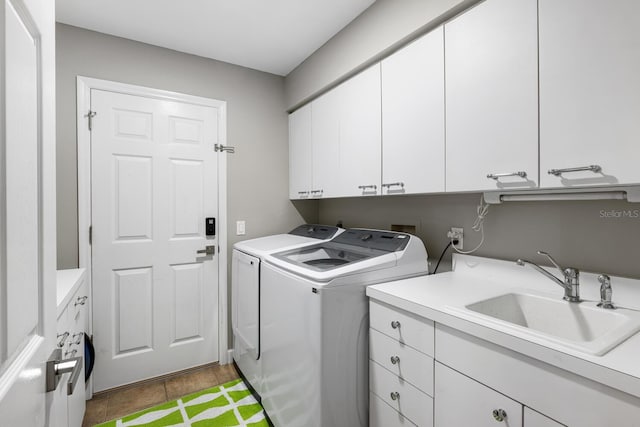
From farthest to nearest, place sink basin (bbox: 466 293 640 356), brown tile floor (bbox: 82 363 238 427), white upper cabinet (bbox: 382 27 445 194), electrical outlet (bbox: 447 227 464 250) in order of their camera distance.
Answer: brown tile floor (bbox: 82 363 238 427)
electrical outlet (bbox: 447 227 464 250)
white upper cabinet (bbox: 382 27 445 194)
sink basin (bbox: 466 293 640 356)

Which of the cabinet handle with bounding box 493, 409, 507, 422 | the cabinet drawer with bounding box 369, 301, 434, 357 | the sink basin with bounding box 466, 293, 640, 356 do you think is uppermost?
the sink basin with bounding box 466, 293, 640, 356

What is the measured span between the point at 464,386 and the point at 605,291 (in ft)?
2.02

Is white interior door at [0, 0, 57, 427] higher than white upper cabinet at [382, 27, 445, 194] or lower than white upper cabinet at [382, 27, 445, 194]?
lower

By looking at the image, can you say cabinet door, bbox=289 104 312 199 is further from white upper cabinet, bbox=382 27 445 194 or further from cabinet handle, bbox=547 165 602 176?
cabinet handle, bbox=547 165 602 176

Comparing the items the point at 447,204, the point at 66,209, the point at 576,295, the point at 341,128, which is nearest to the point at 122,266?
the point at 66,209

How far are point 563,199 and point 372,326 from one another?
0.95 meters

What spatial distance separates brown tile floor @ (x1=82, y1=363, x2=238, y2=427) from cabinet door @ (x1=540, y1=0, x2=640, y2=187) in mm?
2432

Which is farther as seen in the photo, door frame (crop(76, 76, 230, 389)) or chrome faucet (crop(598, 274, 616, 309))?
door frame (crop(76, 76, 230, 389))

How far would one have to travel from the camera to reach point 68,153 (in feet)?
6.62

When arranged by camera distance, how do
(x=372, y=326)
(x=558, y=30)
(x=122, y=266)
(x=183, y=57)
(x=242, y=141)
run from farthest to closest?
(x=242, y=141)
(x=183, y=57)
(x=122, y=266)
(x=372, y=326)
(x=558, y=30)

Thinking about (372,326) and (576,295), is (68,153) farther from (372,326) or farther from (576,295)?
(576,295)

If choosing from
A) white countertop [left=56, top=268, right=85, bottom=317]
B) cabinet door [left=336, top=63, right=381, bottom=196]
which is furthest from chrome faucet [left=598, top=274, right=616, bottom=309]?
white countertop [left=56, top=268, right=85, bottom=317]

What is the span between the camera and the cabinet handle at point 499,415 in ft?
3.03

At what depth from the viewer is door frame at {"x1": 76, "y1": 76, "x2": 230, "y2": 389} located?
6.71 feet
